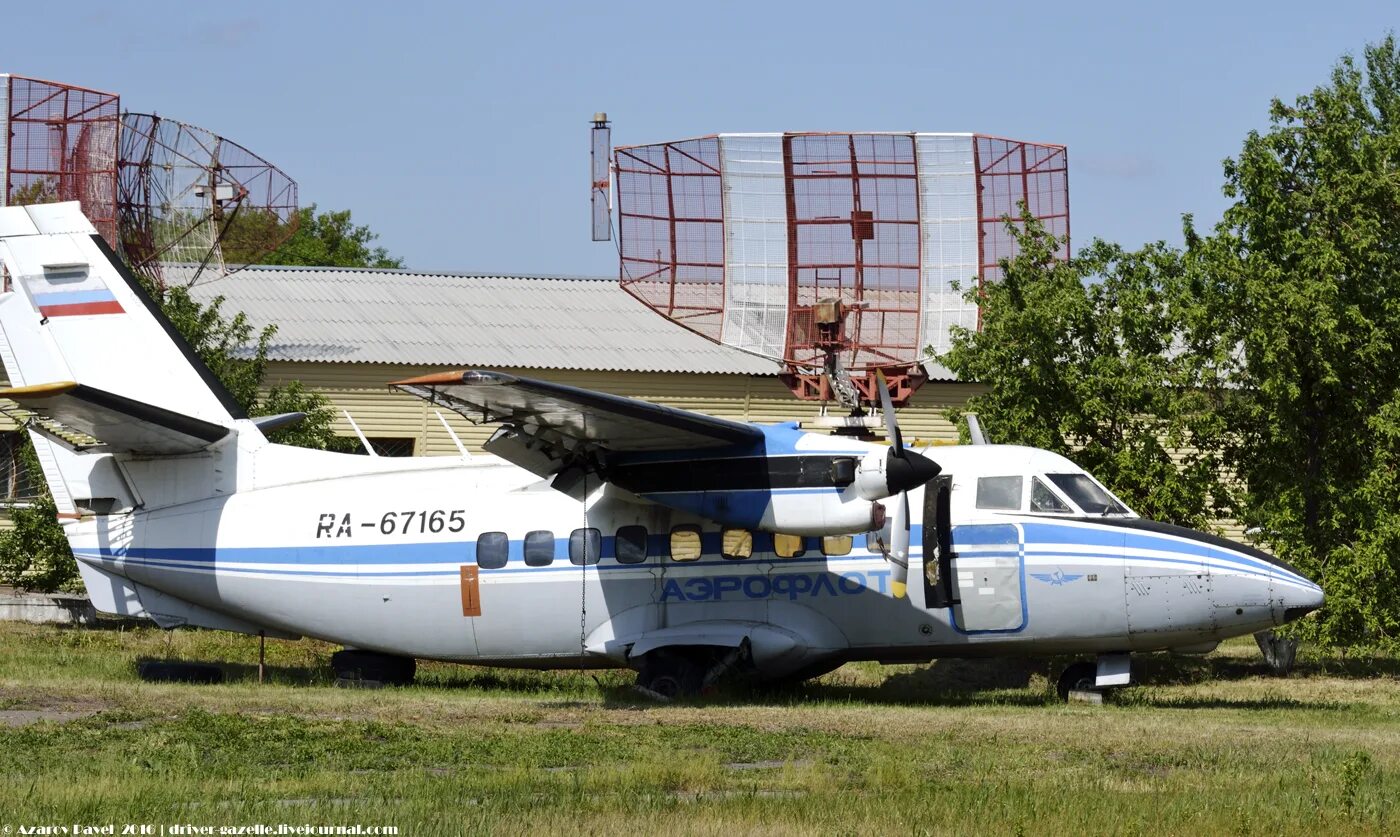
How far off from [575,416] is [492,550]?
2.95 meters

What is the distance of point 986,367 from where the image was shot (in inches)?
925

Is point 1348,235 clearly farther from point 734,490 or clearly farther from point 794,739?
point 794,739

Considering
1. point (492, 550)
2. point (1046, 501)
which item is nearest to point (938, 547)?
point (1046, 501)

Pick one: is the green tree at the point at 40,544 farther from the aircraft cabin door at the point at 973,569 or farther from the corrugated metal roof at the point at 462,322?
the aircraft cabin door at the point at 973,569

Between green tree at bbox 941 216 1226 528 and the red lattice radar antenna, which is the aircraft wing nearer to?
green tree at bbox 941 216 1226 528

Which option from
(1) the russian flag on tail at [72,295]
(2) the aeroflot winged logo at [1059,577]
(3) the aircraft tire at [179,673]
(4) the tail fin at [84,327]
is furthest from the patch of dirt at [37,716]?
(2) the aeroflot winged logo at [1059,577]

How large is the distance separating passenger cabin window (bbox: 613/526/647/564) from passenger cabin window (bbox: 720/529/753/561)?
87cm

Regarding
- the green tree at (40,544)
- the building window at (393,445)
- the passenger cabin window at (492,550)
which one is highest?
the building window at (393,445)

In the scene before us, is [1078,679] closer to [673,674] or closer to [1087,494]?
[1087,494]

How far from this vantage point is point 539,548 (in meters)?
17.7

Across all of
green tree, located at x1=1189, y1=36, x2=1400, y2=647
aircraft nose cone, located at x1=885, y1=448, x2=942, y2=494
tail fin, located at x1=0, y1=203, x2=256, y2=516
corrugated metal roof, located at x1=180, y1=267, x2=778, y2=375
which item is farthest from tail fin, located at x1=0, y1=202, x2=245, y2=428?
corrugated metal roof, located at x1=180, y1=267, x2=778, y2=375

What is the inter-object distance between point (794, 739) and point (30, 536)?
1765cm

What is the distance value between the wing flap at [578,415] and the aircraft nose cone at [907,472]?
1.41 meters

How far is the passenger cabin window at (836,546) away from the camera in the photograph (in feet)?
56.1
